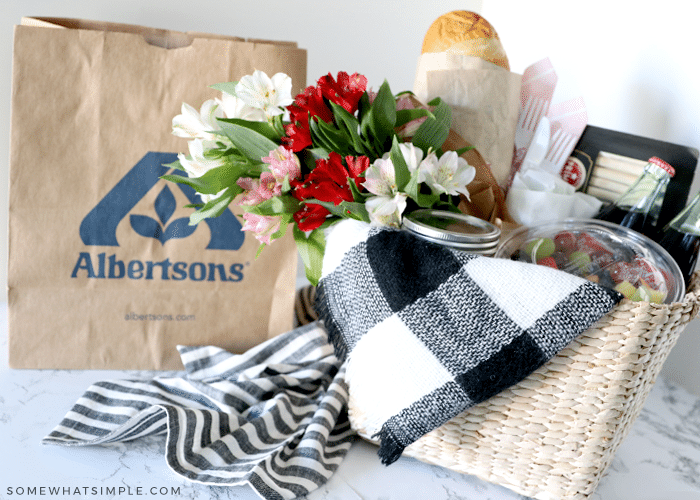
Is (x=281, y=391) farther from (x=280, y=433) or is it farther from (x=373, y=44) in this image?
(x=373, y=44)

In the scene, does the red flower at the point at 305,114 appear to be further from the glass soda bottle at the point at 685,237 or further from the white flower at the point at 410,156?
the glass soda bottle at the point at 685,237

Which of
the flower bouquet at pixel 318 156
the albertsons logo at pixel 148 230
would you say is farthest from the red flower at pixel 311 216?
the albertsons logo at pixel 148 230

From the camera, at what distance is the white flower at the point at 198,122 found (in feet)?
2.05

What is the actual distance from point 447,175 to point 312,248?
181mm

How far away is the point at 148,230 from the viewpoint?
0.76 m

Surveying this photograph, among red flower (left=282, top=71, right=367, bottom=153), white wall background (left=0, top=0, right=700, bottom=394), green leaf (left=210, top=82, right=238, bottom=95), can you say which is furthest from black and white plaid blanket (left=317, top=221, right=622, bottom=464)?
white wall background (left=0, top=0, right=700, bottom=394)

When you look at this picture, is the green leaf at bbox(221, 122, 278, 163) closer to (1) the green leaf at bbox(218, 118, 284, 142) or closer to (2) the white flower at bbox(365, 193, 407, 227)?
(1) the green leaf at bbox(218, 118, 284, 142)

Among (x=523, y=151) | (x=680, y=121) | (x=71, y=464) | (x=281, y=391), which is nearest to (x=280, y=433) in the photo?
(x=281, y=391)

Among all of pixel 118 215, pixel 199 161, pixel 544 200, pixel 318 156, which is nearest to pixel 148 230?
pixel 118 215

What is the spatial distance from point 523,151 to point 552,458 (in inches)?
15.9

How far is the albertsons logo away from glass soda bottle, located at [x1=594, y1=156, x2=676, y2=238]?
49 cm

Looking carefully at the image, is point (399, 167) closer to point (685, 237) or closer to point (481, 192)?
→ point (481, 192)

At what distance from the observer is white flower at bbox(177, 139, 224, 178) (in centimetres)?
62

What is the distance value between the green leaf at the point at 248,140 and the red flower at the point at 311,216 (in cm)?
8
